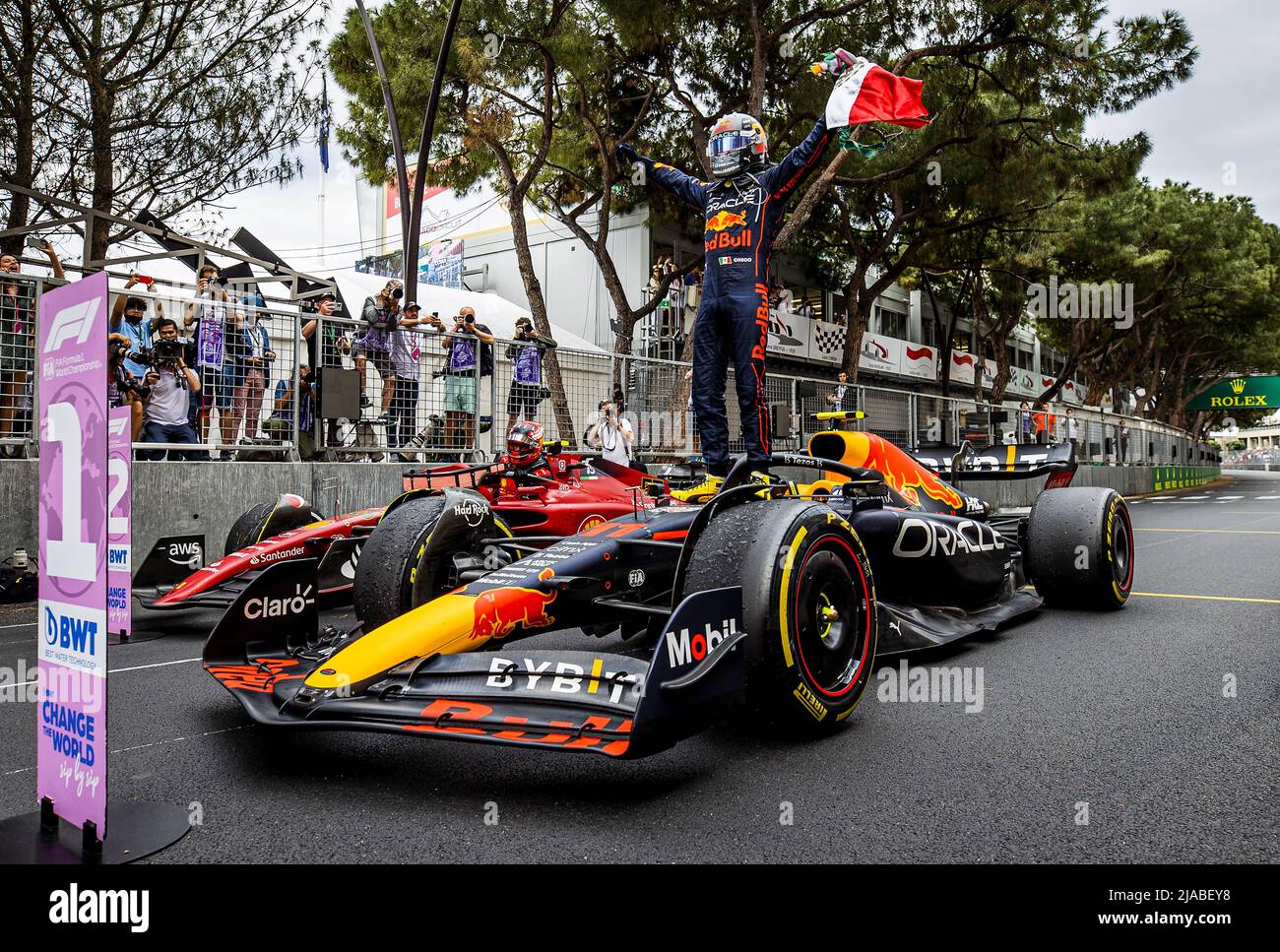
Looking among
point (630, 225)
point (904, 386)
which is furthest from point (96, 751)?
point (904, 386)

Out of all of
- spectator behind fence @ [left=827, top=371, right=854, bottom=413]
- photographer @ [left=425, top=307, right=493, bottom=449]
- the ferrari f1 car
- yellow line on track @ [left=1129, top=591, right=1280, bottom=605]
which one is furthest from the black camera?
spectator behind fence @ [left=827, top=371, right=854, bottom=413]

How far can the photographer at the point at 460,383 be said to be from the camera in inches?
389

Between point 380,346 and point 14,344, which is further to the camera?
point 380,346

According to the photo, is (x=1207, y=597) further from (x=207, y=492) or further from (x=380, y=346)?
(x=207, y=492)

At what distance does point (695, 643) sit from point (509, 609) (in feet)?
2.86

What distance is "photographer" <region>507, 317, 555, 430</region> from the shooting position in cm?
1042

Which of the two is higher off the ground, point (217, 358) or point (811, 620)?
point (217, 358)

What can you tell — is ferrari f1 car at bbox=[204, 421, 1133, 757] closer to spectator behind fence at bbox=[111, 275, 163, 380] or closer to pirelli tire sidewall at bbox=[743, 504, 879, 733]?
pirelli tire sidewall at bbox=[743, 504, 879, 733]

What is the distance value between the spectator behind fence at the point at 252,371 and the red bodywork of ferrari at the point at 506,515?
175 centimetres

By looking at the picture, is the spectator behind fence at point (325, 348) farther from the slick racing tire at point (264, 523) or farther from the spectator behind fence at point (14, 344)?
the slick racing tire at point (264, 523)

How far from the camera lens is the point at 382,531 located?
4.30 m

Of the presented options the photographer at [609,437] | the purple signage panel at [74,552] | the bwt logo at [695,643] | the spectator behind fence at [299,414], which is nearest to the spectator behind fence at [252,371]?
the spectator behind fence at [299,414]

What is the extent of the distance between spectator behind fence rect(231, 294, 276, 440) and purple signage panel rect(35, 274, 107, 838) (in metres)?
6.10

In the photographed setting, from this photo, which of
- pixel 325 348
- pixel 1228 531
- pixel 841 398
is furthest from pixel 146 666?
pixel 1228 531
